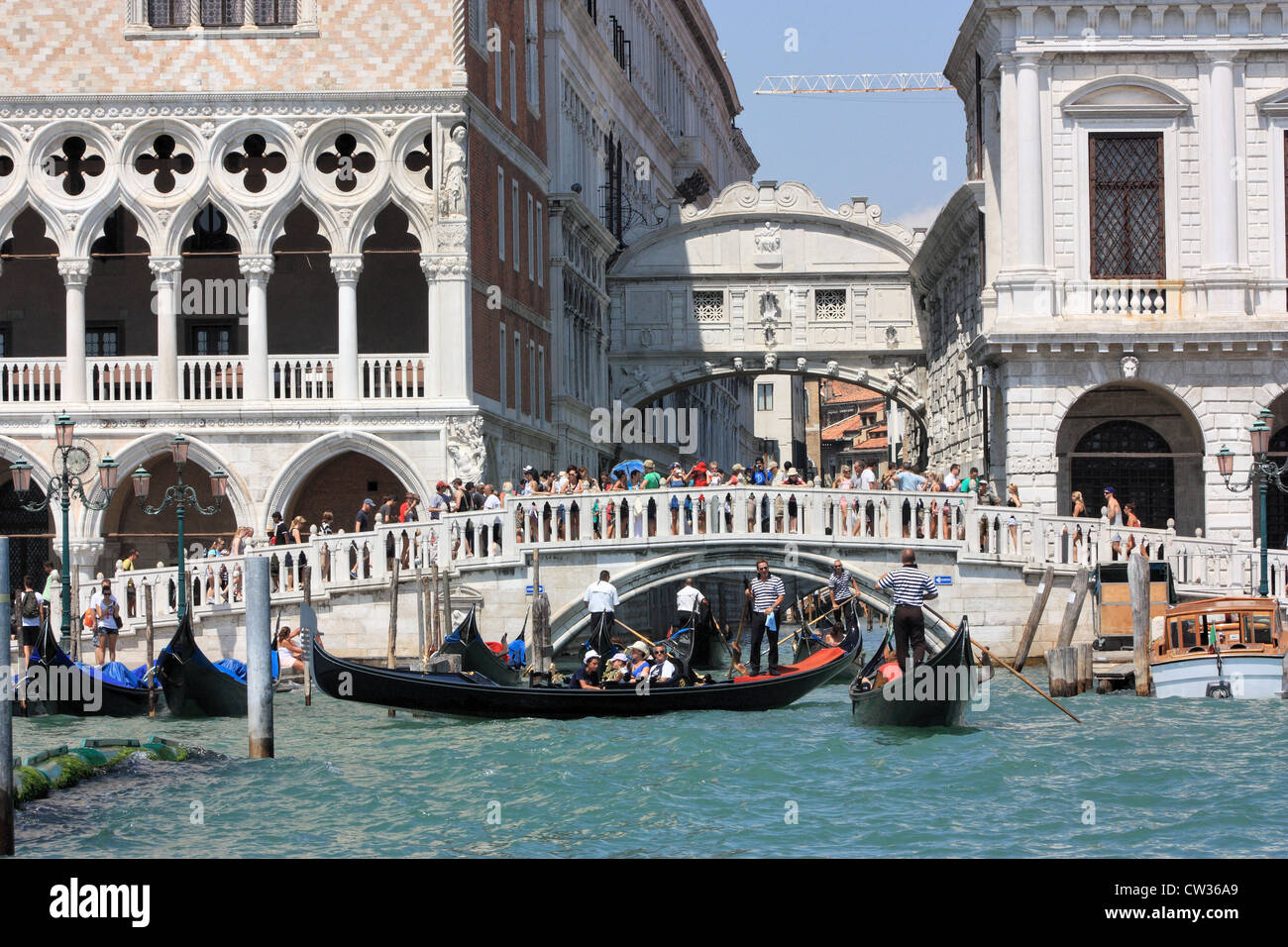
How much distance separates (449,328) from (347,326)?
136 cm

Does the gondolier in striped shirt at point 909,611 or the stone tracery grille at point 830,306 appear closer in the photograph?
the gondolier in striped shirt at point 909,611

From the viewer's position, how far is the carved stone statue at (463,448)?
25641mm

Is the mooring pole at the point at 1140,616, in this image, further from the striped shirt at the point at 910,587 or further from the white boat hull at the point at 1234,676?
the striped shirt at the point at 910,587

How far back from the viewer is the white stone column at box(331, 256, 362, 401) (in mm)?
25828

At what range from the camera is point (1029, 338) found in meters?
25.8

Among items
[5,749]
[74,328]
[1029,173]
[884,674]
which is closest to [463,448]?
[74,328]

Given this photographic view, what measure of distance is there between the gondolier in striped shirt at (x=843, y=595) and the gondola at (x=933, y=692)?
11.3ft

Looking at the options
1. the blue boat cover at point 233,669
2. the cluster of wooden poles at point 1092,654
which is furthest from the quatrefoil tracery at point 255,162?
the cluster of wooden poles at point 1092,654

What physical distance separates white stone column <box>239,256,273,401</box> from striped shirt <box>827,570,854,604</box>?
7.96 meters

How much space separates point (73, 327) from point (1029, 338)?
1244cm

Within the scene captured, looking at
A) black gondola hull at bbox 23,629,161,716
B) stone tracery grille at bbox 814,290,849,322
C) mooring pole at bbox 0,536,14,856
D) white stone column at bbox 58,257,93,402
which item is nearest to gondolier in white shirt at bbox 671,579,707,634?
black gondola hull at bbox 23,629,161,716

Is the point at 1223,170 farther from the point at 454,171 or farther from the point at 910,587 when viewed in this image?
the point at 910,587
